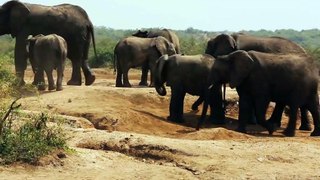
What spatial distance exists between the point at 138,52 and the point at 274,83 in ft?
19.8

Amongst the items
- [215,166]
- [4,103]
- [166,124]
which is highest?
[4,103]

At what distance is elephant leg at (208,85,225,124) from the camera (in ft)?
48.3

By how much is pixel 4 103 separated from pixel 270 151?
4.05 meters

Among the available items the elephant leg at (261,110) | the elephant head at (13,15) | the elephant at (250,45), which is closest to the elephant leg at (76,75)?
the elephant head at (13,15)

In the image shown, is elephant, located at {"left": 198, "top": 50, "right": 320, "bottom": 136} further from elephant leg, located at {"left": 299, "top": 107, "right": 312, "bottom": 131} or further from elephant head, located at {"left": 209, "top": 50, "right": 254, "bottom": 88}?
elephant leg, located at {"left": 299, "top": 107, "right": 312, "bottom": 131}

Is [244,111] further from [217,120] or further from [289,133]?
[217,120]

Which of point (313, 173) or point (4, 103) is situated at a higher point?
point (4, 103)

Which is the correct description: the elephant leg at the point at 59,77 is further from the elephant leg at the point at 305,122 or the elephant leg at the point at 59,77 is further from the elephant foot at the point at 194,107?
the elephant leg at the point at 305,122

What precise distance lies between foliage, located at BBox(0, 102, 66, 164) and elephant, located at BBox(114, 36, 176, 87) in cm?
893

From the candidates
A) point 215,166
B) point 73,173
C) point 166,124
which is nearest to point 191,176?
point 215,166

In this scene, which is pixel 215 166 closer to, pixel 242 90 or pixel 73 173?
pixel 73 173

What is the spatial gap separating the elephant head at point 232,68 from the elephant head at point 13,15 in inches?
234

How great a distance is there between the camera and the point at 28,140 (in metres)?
9.07

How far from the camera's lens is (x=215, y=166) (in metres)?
9.28
